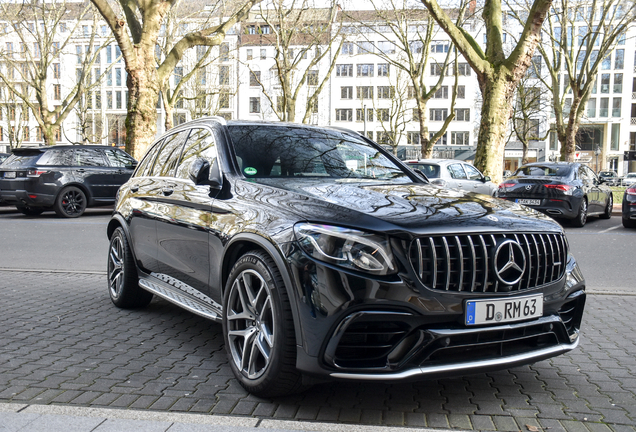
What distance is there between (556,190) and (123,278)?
1202 cm

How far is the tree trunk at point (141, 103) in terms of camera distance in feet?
64.6

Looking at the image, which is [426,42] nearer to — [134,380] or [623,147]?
[134,380]

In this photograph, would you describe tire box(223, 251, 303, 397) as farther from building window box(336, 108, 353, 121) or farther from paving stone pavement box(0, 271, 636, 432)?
building window box(336, 108, 353, 121)

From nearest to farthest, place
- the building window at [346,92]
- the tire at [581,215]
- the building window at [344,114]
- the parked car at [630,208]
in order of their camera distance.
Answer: the parked car at [630,208], the tire at [581,215], the building window at [346,92], the building window at [344,114]

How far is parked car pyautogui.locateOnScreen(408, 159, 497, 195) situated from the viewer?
16625 mm

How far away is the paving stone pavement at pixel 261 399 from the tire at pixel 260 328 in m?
0.15

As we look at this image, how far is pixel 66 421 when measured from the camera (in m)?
3.08

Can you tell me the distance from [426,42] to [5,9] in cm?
2022

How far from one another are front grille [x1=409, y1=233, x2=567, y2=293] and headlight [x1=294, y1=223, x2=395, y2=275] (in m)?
0.14

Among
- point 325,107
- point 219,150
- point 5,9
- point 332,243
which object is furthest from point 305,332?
point 325,107

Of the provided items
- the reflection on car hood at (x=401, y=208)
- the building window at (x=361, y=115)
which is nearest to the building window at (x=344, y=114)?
the building window at (x=361, y=115)

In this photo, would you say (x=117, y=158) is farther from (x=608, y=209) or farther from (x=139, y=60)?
(x=608, y=209)

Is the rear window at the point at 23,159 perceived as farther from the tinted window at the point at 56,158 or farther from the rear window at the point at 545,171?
the rear window at the point at 545,171

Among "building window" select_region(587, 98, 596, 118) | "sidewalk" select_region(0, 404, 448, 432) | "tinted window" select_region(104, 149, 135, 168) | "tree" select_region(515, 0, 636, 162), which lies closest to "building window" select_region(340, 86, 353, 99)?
"building window" select_region(587, 98, 596, 118)
